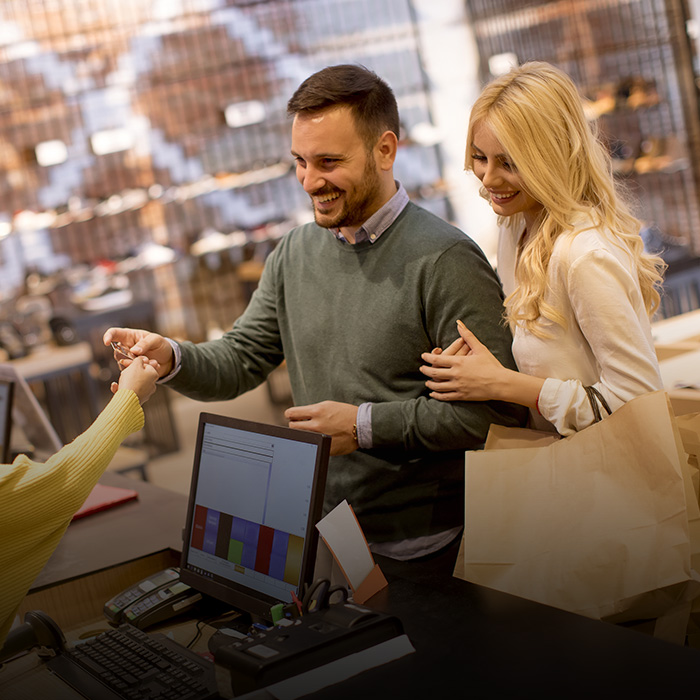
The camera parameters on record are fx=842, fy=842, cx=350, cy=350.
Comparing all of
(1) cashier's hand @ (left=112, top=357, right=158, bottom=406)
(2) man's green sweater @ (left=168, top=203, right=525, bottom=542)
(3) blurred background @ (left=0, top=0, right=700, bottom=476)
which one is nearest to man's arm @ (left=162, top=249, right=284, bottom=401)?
(2) man's green sweater @ (left=168, top=203, right=525, bottom=542)

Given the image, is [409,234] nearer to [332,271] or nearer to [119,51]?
[332,271]

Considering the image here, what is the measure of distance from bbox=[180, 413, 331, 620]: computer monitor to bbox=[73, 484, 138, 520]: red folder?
733 millimetres

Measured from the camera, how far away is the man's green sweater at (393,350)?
→ 1599 mm

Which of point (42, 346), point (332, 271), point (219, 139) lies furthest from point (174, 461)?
point (332, 271)

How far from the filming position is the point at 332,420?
1.60 m

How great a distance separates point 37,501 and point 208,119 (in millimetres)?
6469

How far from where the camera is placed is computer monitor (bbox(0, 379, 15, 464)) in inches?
96.0

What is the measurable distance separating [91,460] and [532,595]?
0.73 metres

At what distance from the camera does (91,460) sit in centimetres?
136

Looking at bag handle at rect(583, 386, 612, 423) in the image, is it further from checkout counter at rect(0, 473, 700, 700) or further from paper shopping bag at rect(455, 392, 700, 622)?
checkout counter at rect(0, 473, 700, 700)

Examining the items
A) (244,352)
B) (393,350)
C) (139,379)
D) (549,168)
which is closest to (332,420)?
(393,350)

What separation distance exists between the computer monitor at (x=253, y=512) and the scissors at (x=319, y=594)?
4 centimetres

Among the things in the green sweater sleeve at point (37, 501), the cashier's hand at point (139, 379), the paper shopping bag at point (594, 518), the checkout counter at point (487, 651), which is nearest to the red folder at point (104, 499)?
the checkout counter at point (487, 651)

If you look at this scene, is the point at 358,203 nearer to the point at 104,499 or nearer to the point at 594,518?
the point at 594,518
